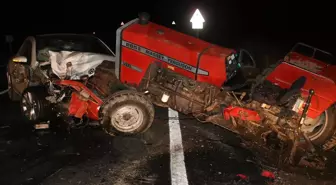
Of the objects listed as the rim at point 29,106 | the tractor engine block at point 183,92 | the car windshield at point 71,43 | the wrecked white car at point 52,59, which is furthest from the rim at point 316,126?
the rim at point 29,106

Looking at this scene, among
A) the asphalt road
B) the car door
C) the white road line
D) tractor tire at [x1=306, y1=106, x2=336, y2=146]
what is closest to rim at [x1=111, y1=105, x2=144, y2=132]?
the asphalt road

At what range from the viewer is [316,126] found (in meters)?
5.92

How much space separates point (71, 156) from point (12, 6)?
3006cm

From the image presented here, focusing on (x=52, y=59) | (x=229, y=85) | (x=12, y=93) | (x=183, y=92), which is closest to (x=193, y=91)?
(x=183, y=92)

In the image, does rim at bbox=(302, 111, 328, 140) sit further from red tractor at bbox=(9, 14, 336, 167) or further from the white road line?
the white road line

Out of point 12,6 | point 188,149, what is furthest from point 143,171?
point 12,6

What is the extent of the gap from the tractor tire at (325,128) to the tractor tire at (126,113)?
2.75m

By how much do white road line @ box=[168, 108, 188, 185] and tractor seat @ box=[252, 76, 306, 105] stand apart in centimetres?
146

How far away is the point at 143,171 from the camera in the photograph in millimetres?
4984

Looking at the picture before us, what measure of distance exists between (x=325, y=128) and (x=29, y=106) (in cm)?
525

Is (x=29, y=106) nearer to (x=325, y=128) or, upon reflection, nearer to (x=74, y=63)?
→ (x=74, y=63)

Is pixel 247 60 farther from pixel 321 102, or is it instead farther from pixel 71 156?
pixel 71 156

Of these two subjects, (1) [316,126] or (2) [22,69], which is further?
(2) [22,69]

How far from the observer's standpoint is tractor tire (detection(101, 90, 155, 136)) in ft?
19.7
